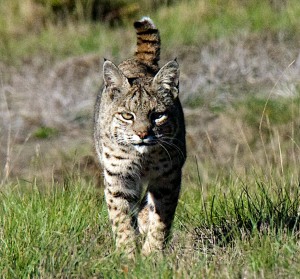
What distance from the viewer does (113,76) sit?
5992 millimetres

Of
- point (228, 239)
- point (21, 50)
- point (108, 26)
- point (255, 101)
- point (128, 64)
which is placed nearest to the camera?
point (228, 239)

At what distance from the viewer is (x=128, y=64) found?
6660mm

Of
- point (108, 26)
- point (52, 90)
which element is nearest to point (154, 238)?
point (52, 90)

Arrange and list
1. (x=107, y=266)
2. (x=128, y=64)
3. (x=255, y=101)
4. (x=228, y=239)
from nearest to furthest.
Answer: (x=107, y=266) < (x=228, y=239) < (x=128, y=64) < (x=255, y=101)

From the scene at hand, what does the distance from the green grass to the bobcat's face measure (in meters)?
0.52

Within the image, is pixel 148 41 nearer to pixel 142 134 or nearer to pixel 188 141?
pixel 142 134

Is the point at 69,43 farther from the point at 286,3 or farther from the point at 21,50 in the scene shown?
the point at 286,3

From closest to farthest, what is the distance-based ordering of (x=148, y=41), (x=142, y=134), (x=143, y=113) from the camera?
(x=142, y=134)
(x=143, y=113)
(x=148, y=41)

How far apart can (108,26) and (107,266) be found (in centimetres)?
1029

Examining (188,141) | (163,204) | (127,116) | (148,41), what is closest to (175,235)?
(163,204)

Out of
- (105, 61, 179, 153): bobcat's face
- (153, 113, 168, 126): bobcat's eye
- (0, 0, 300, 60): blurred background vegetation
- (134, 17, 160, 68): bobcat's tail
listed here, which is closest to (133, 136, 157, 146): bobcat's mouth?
(105, 61, 179, 153): bobcat's face

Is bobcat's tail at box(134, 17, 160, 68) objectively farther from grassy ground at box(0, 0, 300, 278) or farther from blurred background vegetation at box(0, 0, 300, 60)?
blurred background vegetation at box(0, 0, 300, 60)

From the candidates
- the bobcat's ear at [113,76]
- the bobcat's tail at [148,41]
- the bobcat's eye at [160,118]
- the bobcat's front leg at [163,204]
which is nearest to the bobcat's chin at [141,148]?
the bobcat's eye at [160,118]

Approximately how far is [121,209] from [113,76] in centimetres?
78
